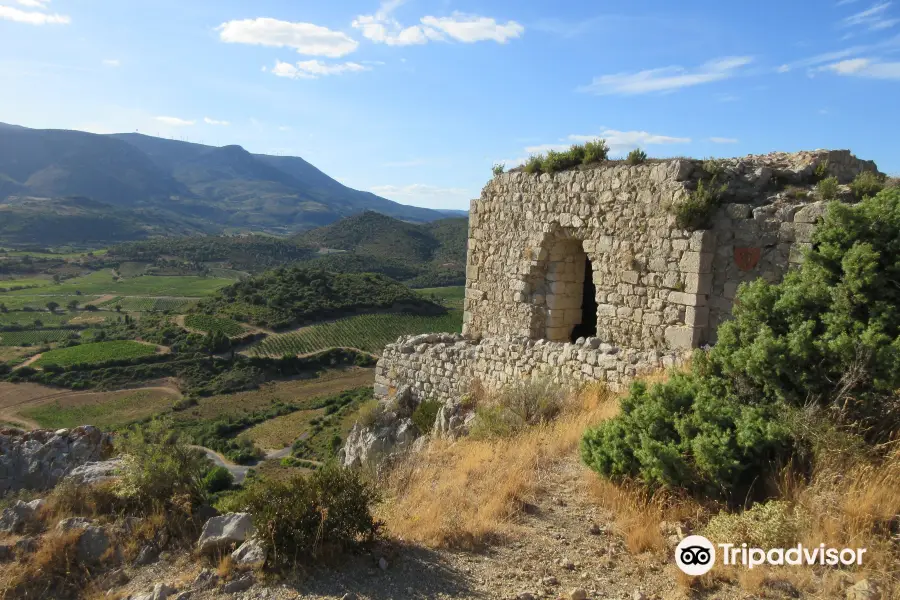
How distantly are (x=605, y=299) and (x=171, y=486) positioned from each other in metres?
5.68

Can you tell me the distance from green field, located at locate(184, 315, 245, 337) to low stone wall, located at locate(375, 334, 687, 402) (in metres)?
43.3

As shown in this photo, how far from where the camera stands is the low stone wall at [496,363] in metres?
7.12

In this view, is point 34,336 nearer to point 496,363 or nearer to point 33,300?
point 33,300

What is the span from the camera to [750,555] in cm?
349

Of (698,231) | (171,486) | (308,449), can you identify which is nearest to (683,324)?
(698,231)

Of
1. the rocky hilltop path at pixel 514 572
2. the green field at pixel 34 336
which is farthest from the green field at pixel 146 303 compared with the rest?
the rocky hilltop path at pixel 514 572

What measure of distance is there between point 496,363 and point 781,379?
479 cm

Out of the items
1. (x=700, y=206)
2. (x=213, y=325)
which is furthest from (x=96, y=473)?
(x=213, y=325)

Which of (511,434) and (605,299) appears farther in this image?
(605,299)

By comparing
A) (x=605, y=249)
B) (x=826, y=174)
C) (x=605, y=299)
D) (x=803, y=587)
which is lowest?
(x=803, y=587)

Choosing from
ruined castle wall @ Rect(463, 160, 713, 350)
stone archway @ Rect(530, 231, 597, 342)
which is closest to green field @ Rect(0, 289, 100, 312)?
ruined castle wall @ Rect(463, 160, 713, 350)

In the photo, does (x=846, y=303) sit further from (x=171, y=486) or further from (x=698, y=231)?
(x=171, y=486)

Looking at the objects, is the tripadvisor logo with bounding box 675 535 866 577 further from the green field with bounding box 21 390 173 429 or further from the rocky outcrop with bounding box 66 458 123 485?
the green field with bounding box 21 390 173 429

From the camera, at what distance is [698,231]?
22.7ft
